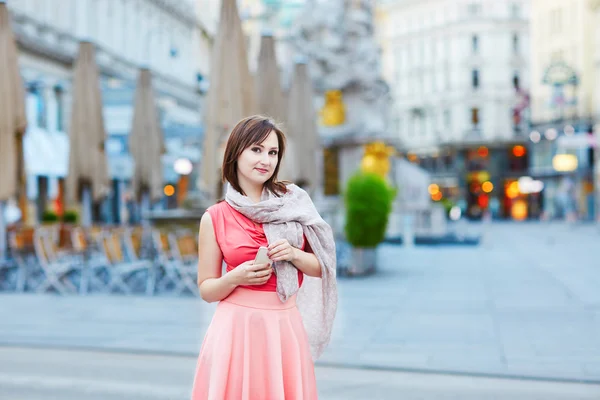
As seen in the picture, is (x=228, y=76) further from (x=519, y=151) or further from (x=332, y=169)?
(x=519, y=151)

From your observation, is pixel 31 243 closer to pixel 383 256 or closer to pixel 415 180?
pixel 383 256

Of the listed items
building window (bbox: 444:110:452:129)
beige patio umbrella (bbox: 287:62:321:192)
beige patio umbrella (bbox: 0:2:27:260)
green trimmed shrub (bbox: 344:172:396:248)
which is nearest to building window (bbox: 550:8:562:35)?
building window (bbox: 444:110:452:129)

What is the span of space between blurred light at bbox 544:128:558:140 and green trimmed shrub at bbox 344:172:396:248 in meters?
45.6

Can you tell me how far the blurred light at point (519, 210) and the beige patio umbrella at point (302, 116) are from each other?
4803cm

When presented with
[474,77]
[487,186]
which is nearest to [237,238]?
[487,186]

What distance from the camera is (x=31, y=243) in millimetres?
14727

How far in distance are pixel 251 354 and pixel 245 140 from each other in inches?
33.4

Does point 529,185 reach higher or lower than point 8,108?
lower

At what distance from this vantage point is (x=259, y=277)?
3.05 metres

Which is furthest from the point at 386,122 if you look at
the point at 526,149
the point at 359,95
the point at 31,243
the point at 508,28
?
the point at 508,28

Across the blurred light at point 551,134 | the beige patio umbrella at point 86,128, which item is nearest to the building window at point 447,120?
the blurred light at point 551,134

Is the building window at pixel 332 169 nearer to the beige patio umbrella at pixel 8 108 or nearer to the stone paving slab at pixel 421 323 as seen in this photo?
the stone paving slab at pixel 421 323

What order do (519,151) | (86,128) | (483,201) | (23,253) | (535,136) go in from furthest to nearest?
(483,201), (519,151), (535,136), (86,128), (23,253)

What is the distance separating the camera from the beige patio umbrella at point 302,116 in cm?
1775
